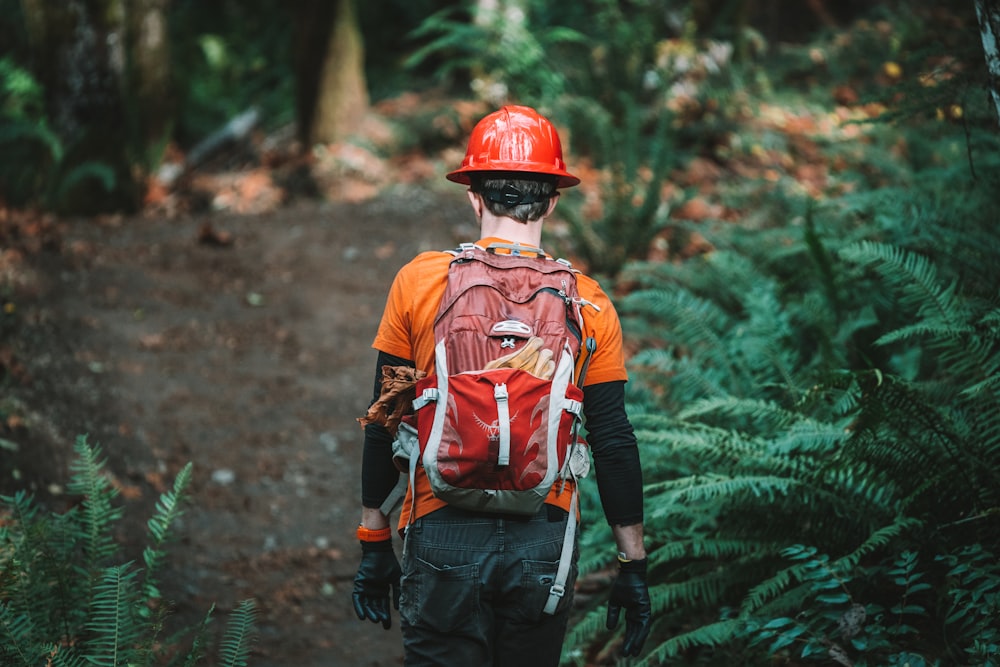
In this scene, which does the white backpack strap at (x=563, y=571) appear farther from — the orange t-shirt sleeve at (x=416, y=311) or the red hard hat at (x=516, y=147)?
the red hard hat at (x=516, y=147)

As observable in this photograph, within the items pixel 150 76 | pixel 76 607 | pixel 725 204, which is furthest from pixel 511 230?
pixel 150 76

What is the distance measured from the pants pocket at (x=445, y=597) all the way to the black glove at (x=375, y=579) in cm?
27

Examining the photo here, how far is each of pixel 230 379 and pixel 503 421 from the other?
13.9ft

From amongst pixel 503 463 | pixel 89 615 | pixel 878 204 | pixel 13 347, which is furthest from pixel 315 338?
pixel 503 463

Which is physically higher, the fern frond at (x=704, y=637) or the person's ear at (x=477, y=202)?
the person's ear at (x=477, y=202)

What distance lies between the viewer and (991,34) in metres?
2.63

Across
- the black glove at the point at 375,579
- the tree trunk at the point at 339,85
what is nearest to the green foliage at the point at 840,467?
the black glove at the point at 375,579

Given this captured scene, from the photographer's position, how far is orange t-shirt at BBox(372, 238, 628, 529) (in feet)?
7.25

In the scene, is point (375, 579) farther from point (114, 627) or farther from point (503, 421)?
point (114, 627)

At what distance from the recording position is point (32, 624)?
2.65m

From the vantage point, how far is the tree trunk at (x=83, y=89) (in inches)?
293

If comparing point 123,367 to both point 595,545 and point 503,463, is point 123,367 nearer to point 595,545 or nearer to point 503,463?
point 595,545

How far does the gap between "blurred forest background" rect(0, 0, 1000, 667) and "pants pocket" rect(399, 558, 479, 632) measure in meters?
1.10

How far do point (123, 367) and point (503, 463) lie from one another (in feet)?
14.2
